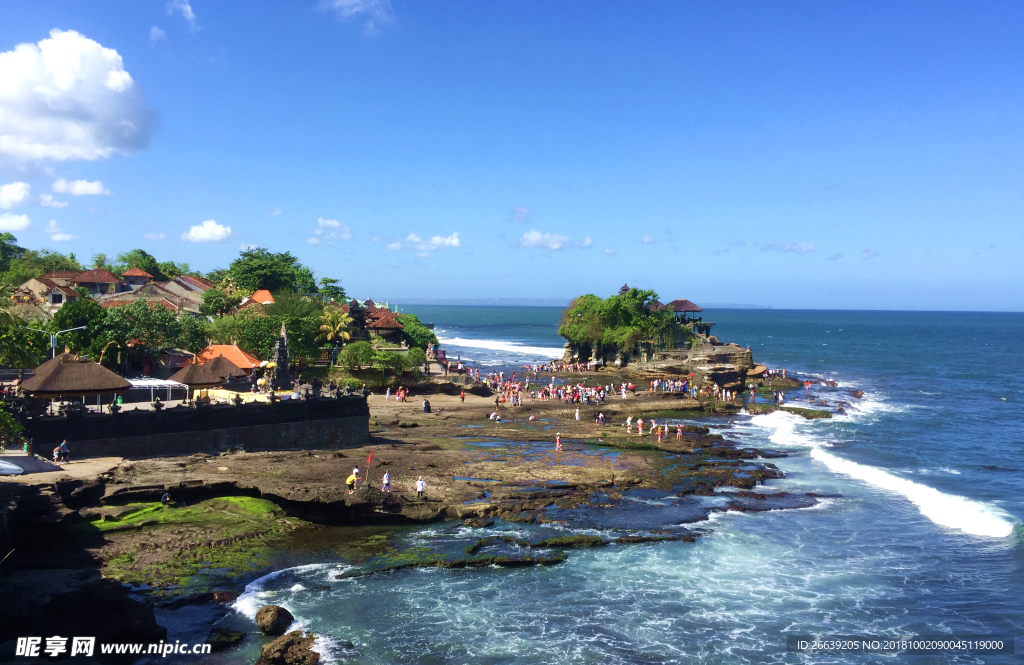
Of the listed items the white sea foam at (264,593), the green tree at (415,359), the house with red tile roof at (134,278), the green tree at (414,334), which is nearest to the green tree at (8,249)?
the house with red tile roof at (134,278)

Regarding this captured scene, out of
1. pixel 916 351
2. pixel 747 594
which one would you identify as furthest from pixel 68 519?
pixel 916 351

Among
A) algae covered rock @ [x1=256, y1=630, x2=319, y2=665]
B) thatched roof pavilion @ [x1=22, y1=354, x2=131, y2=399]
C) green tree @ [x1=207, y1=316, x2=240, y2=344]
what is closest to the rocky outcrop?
green tree @ [x1=207, y1=316, x2=240, y2=344]

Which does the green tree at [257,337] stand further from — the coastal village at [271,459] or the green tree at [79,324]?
the green tree at [79,324]

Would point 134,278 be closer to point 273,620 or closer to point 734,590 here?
point 273,620

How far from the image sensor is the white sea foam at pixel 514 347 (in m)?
102

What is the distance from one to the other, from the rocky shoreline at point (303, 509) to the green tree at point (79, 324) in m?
17.0

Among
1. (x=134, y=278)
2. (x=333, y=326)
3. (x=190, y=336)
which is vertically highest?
(x=134, y=278)

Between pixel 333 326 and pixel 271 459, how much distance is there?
2716cm

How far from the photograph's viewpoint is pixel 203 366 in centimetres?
3428

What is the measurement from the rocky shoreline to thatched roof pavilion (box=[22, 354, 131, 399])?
407 cm

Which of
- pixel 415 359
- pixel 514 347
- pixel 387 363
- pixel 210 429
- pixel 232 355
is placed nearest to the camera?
pixel 210 429

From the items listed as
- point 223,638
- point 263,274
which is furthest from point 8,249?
point 223,638

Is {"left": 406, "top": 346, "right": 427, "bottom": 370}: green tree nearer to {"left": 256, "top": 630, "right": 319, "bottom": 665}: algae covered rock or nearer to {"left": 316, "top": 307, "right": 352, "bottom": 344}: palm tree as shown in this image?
{"left": 316, "top": 307, "right": 352, "bottom": 344}: palm tree

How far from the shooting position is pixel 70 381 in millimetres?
27453
